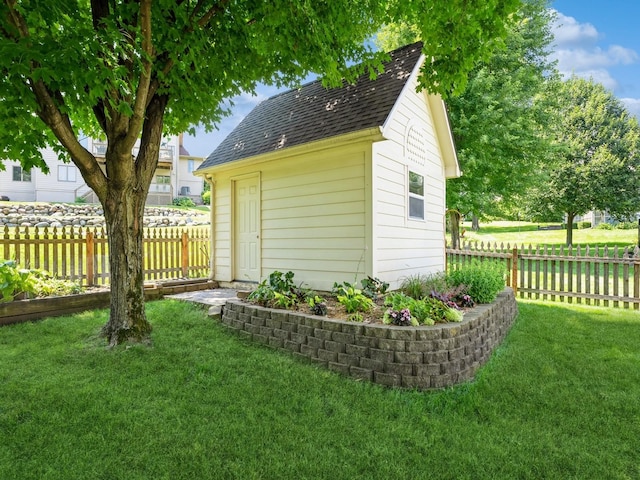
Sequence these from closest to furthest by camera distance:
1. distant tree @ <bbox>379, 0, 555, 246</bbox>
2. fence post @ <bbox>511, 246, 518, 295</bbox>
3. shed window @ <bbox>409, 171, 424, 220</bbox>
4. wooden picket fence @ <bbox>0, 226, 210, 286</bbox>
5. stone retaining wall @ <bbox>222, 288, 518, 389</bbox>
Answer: stone retaining wall @ <bbox>222, 288, 518, 389</bbox> < wooden picket fence @ <bbox>0, 226, 210, 286</bbox> < shed window @ <bbox>409, 171, 424, 220</bbox> < fence post @ <bbox>511, 246, 518, 295</bbox> < distant tree @ <bbox>379, 0, 555, 246</bbox>

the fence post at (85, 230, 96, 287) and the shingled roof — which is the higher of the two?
the shingled roof

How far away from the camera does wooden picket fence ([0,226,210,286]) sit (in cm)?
716

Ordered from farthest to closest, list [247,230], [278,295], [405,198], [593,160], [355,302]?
[593,160] → [247,230] → [405,198] → [278,295] → [355,302]

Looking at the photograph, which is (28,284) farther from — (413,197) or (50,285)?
(413,197)

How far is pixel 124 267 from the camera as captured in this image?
4.91 metres

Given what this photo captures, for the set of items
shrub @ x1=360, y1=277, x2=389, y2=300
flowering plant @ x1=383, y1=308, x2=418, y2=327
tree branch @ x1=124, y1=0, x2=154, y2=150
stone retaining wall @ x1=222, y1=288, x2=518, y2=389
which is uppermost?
tree branch @ x1=124, y1=0, x2=154, y2=150

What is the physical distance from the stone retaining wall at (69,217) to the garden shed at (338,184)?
9.68 meters

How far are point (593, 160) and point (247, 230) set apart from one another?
72.3ft

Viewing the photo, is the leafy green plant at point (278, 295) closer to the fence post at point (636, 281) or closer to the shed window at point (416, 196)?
the shed window at point (416, 196)

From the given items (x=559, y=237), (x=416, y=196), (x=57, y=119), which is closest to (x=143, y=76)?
(x=57, y=119)

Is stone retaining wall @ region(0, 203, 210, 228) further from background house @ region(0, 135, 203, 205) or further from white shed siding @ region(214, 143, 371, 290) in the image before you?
white shed siding @ region(214, 143, 371, 290)

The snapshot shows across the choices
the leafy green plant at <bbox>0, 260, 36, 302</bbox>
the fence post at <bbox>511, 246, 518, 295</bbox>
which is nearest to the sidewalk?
the leafy green plant at <bbox>0, 260, 36, 302</bbox>

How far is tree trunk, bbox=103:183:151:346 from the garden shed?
3.08 metres

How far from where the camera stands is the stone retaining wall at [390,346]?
387 cm
